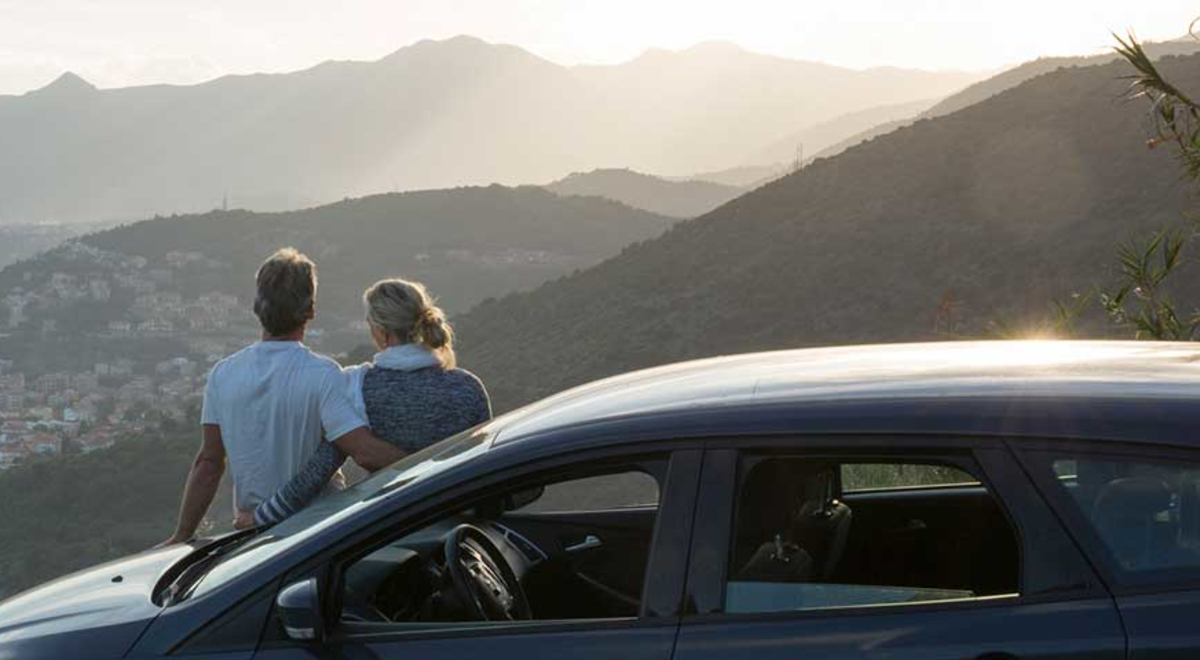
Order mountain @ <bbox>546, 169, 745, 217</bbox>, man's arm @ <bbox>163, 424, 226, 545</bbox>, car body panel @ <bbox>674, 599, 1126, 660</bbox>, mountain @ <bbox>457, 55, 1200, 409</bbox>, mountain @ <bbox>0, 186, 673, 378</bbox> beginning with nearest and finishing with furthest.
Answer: car body panel @ <bbox>674, 599, 1126, 660</bbox>
man's arm @ <bbox>163, 424, 226, 545</bbox>
mountain @ <bbox>457, 55, 1200, 409</bbox>
mountain @ <bbox>0, 186, 673, 378</bbox>
mountain @ <bbox>546, 169, 745, 217</bbox>

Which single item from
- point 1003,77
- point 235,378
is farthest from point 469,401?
Answer: point 1003,77

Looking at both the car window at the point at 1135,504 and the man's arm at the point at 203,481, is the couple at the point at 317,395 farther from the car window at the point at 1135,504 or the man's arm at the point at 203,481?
the car window at the point at 1135,504

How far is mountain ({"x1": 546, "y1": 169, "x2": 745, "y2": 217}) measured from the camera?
339 ft

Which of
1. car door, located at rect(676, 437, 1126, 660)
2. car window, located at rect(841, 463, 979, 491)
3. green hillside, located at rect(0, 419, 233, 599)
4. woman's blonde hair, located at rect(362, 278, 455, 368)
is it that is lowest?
green hillside, located at rect(0, 419, 233, 599)

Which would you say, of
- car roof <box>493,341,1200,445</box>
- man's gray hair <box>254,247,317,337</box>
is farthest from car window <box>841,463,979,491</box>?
man's gray hair <box>254,247,317,337</box>

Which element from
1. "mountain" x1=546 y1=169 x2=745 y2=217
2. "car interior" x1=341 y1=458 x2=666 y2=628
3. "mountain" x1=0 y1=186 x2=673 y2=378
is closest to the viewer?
"car interior" x1=341 y1=458 x2=666 y2=628

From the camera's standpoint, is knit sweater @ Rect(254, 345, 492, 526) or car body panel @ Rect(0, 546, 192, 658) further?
knit sweater @ Rect(254, 345, 492, 526)

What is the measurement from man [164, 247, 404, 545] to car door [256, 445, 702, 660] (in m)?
1.61

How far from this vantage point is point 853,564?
309 cm

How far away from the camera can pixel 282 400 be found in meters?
4.40

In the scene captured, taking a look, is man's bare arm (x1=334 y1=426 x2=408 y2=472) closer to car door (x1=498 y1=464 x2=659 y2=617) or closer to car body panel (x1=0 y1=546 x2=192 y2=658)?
car door (x1=498 y1=464 x2=659 y2=617)

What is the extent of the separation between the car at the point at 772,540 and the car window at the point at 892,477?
0.40ft

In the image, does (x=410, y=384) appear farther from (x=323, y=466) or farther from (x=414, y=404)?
(x=323, y=466)

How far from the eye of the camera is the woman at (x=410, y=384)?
439 cm
